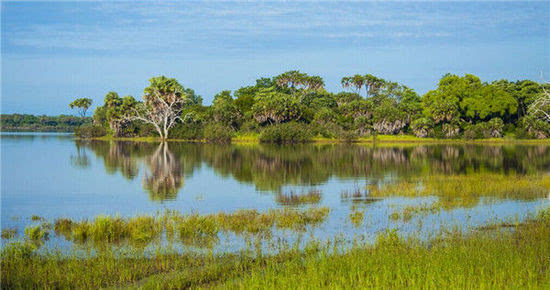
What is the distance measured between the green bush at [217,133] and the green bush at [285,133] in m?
6.77

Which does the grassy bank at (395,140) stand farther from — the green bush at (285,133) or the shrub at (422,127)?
the green bush at (285,133)

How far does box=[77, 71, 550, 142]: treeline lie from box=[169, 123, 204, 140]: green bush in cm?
20

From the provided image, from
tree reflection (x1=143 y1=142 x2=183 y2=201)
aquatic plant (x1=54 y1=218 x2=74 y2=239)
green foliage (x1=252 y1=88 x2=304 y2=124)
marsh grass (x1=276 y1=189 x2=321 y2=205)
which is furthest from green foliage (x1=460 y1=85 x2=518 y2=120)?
aquatic plant (x1=54 y1=218 x2=74 y2=239)

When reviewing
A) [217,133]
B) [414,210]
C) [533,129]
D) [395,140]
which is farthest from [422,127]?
[414,210]

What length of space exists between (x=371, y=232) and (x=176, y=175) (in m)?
21.9

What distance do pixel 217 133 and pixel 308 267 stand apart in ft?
278

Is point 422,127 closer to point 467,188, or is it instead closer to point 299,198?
point 467,188

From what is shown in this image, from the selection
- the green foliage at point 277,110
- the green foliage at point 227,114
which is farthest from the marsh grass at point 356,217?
the green foliage at point 227,114

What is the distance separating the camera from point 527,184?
28.3m

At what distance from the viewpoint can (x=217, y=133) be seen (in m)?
94.5

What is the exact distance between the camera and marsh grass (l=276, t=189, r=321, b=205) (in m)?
23.1

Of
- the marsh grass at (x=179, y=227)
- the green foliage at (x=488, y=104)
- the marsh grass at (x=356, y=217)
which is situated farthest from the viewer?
the green foliage at (x=488, y=104)

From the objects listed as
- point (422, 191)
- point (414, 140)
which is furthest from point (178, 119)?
point (422, 191)

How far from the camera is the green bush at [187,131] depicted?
100 m
